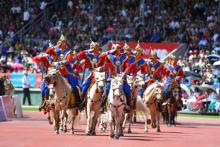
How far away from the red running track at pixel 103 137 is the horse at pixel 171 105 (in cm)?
51

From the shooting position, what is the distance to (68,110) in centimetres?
2491

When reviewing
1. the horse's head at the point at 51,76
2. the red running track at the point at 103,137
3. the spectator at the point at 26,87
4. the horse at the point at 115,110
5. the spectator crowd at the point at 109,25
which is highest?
the spectator crowd at the point at 109,25

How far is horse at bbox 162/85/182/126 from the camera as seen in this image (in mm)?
30594

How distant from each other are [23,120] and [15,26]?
2185 centimetres

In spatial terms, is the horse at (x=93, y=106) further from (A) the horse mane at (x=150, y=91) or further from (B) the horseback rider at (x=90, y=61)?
(A) the horse mane at (x=150, y=91)

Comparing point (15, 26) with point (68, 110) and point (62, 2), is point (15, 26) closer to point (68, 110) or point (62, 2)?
point (62, 2)

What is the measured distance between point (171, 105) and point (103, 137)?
27.3 ft

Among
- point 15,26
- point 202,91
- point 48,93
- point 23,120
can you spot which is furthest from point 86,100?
point 15,26

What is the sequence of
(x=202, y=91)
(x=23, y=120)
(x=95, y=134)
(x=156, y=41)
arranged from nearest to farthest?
(x=95, y=134)
(x=23, y=120)
(x=202, y=91)
(x=156, y=41)

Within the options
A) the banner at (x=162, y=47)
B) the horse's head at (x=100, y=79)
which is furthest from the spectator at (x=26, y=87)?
the horse's head at (x=100, y=79)

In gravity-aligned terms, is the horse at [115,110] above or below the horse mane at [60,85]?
below

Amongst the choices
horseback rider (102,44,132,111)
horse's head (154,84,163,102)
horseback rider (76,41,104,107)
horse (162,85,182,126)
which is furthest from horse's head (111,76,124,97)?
horse (162,85,182,126)

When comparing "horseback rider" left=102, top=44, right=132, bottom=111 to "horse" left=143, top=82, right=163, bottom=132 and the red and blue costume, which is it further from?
"horse" left=143, top=82, right=163, bottom=132

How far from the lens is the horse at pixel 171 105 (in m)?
30.6
